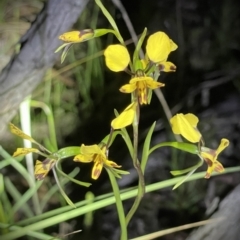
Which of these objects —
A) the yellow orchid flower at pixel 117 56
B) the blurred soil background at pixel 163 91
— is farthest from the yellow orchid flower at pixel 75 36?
the blurred soil background at pixel 163 91

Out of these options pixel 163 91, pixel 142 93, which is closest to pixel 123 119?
pixel 142 93

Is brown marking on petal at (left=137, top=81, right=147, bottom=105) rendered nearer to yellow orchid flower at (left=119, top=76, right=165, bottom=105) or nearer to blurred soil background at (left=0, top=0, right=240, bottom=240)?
yellow orchid flower at (left=119, top=76, right=165, bottom=105)

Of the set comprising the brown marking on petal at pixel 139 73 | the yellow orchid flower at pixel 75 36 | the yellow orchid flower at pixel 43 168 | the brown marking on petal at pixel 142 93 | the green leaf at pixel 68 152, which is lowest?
the yellow orchid flower at pixel 43 168

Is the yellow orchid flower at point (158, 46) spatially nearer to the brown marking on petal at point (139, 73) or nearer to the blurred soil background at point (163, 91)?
the brown marking on petal at point (139, 73)

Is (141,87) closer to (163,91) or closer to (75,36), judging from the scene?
(75,36)

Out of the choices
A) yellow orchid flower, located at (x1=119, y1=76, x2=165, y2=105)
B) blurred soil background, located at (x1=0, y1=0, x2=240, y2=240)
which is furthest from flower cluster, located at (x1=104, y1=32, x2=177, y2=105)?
blurred soil background, located at (x1=0, y1=0, x2=240, y2=240)
